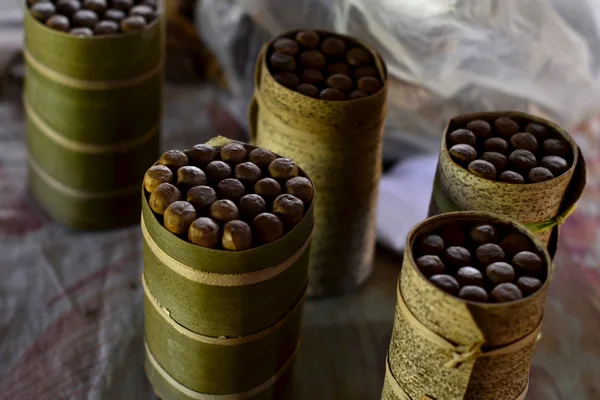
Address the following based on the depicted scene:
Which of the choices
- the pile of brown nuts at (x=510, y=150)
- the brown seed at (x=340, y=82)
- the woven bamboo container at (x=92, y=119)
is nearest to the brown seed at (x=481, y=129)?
the pile of brown nuts at (x=510, y=150)

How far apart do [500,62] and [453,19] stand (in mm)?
146

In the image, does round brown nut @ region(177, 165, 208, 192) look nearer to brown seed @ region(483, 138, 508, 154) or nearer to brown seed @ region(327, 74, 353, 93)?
brown seed @ region(327, 74, 353, 93)

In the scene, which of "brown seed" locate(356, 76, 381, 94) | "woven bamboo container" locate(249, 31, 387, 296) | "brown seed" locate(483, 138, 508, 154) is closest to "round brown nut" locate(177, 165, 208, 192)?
"woven bamboo container" locate(249, 31, 387, 296)

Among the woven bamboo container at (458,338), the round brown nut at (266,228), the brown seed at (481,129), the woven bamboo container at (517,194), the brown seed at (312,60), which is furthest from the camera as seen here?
the brown seed at (312,60)

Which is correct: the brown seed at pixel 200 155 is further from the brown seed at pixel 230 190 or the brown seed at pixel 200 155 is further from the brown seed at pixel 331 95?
the brown seed at pixel 331 95

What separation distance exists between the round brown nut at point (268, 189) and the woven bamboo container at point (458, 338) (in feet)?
0.67

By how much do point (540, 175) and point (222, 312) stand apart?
51 centimetres

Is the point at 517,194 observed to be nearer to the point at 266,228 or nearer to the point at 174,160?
the point at 266,228

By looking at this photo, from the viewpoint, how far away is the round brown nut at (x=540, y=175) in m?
1.16

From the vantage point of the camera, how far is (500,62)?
156 centimetres

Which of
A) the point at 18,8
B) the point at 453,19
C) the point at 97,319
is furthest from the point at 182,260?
the point at 18,8

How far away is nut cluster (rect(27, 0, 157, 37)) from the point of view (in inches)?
55.5

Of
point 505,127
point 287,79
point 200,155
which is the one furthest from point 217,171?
point 505,127

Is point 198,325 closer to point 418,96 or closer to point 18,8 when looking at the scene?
point 418,96
